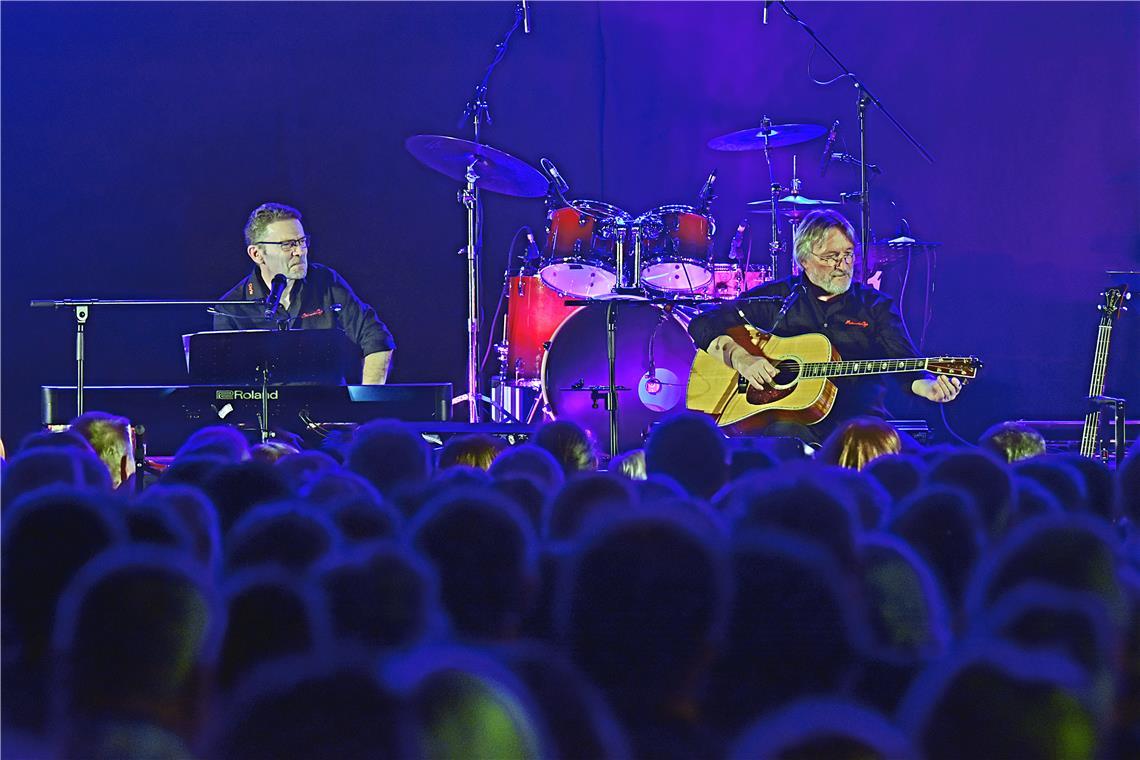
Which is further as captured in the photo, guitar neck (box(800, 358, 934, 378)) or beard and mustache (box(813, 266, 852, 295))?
beard and mustache (box(813, 266, 852, 295))

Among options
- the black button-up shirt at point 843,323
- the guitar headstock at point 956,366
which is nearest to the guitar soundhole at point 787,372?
the black button-up shirt at point 843,323

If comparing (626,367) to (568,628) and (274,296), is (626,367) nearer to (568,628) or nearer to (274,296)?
(274,296)

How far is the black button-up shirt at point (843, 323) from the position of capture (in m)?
3.83

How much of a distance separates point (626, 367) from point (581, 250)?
81cm

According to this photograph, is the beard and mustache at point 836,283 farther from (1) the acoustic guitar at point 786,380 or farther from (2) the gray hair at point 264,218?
(2) the gray hair at point 264,218

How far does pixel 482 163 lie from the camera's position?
14.9 ft

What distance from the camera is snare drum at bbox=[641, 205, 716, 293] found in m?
4.89

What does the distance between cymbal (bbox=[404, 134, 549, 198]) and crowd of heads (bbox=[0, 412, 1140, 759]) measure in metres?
3.85

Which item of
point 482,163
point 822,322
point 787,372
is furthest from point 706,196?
point 787,372

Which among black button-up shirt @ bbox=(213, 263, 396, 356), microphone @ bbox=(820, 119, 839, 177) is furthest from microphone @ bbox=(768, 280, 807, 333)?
black button-up shirt @ bbox=(213, 263, 396, 356)

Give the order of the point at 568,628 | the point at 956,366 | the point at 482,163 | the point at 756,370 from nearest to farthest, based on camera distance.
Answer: the point at 568,628, the point at 956,366, the point at 756,370, the point at 482,163

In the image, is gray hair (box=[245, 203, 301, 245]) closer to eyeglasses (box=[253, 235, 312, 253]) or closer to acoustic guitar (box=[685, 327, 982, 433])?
eyeglasses (box=[253, 235, 312, 253])

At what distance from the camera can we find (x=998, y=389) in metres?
5.37

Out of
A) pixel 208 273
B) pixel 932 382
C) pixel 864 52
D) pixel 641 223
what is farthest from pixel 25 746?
pixel 864 52
